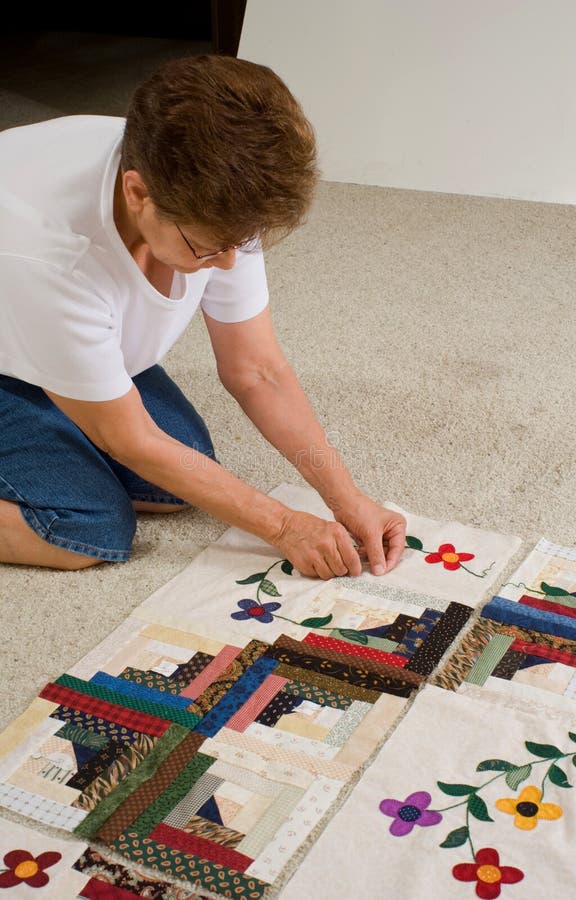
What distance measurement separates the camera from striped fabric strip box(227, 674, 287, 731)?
4.21 ft

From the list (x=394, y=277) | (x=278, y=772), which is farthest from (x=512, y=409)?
(x=278, y=772)

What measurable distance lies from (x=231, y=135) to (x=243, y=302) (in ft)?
1.51

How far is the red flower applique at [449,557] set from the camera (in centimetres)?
156

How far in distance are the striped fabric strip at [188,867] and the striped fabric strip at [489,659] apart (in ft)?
1.31

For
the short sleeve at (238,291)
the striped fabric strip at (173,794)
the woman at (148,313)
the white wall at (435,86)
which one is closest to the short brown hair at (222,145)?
the woman at (148,313)

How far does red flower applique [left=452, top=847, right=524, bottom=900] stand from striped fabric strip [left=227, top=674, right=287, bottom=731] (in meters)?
0.32

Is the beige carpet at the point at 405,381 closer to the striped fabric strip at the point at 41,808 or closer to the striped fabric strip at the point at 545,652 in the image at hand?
the striped fabric strip at the point at 41,808

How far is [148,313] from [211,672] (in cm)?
47

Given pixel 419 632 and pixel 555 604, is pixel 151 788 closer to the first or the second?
pixel 419 632

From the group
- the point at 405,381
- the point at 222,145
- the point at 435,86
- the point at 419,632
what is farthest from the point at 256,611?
the point at 435,86

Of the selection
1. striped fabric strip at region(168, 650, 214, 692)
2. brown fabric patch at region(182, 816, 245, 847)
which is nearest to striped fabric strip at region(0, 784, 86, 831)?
brown fabric patch at region(182, 816, 245, 847)

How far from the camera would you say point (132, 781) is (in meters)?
1.20

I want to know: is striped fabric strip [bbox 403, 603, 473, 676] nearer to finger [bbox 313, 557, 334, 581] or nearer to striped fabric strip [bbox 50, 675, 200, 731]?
finger [bbox 313, 557, 334, 581]

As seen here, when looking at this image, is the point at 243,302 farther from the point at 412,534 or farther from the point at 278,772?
the point at 278,772
